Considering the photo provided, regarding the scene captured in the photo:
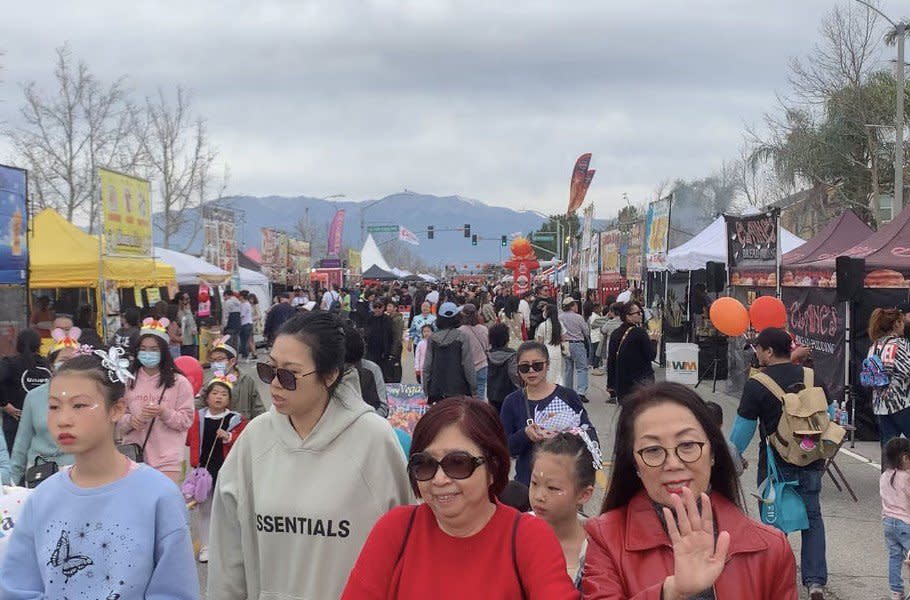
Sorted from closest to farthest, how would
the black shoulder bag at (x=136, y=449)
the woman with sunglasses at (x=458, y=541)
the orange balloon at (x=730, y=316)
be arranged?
the woman with sunglasses at (x=458, y=541) < the black shoulder bag at (x=136, y=449) < the orange balloon at (x=730, y=316)

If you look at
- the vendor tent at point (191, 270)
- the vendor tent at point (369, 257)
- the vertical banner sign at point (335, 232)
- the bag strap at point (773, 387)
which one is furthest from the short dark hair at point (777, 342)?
the vendor tent at point (369, 257)

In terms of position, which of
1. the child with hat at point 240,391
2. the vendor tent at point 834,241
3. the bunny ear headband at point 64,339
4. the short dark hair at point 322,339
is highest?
the vendor tent at point 834,241

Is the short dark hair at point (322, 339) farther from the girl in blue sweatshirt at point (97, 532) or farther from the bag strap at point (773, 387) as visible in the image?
the bag strap at point (773, 387)

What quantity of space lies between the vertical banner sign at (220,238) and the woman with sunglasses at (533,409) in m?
23.3

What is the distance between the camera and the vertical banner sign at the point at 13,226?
1483cm

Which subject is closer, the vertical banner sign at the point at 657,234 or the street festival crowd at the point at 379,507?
the street festival crowd at the point at 379,507

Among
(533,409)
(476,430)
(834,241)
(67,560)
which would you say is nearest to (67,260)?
(834,241)

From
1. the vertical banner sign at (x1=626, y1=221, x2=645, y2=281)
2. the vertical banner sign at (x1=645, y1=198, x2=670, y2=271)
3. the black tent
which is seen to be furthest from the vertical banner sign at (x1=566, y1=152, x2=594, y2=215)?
the vertical banner sign at (x1=645, y1=198, x2=670, y2=271)

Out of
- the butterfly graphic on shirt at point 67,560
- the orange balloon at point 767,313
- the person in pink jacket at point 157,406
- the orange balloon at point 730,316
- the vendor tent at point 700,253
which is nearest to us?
the butterfly graphic on shirt at point 67,560

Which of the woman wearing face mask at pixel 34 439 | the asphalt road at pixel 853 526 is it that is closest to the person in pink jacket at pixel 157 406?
the woman wearing face mask at pixel 34 439

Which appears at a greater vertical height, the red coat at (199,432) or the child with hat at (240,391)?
the child with hat at (240,391)

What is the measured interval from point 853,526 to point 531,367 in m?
4.29

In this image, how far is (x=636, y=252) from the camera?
2570cm

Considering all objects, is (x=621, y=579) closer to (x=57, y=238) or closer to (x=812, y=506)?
(x=812, y=506)
